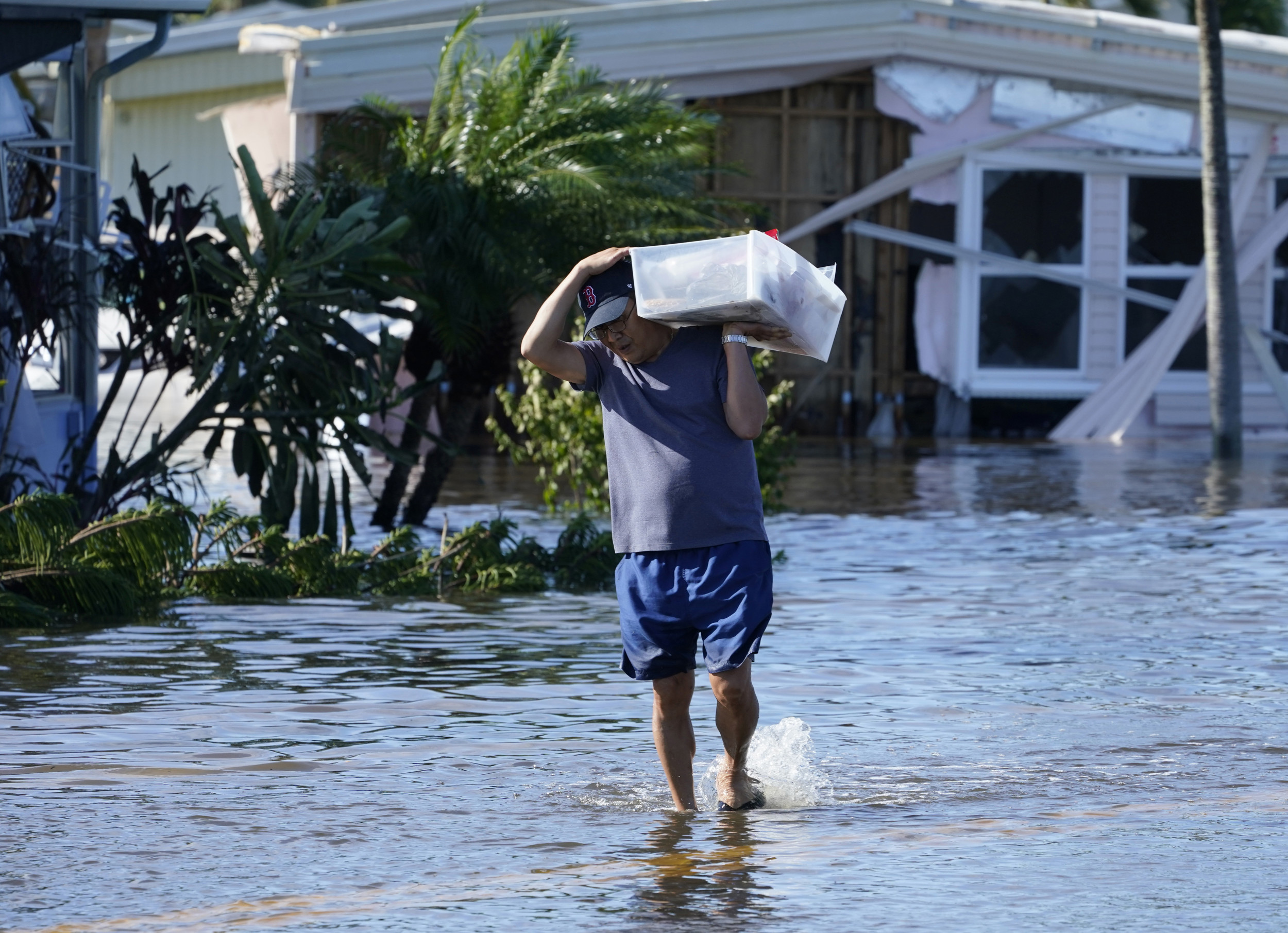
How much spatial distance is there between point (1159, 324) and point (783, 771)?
19155 mm

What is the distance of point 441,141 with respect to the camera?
13734mm

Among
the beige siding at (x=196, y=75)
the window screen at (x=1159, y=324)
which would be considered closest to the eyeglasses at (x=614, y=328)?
the window screen at (x=1159, y=324)

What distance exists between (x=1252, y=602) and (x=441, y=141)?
6.10 m

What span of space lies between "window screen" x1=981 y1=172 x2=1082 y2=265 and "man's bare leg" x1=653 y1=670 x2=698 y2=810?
19.0 m

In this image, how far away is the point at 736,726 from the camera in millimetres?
5746

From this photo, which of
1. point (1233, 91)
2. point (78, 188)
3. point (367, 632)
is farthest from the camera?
point (1233, 91)

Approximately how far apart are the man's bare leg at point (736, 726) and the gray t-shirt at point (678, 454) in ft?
1.20

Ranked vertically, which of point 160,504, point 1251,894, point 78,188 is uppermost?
point 78,188

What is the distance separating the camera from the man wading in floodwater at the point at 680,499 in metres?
5.63

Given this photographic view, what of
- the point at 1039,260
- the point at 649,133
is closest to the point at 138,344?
the point at 649,133

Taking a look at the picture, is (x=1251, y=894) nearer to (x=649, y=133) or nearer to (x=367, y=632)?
(x=367, y=632)

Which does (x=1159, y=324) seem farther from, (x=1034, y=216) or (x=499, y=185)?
(x=499, y=185)

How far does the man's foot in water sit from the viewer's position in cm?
583

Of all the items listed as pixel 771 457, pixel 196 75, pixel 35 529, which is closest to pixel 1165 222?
pixel 771 457
